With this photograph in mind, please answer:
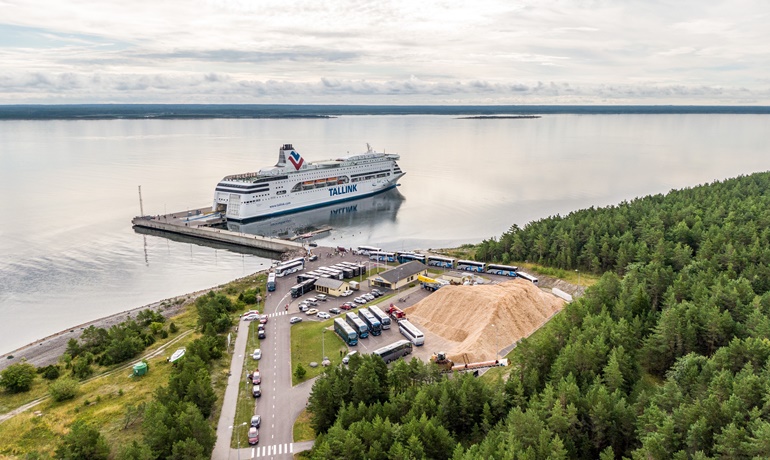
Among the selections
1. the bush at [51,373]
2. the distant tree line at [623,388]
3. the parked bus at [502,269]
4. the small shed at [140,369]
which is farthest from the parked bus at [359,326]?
the bush at [51,373]

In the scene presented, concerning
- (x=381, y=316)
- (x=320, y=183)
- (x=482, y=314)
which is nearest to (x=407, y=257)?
(x=381, y=316)

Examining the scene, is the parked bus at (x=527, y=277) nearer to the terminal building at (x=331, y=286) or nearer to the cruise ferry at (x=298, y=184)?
the terminal building at (x=331, y=286)

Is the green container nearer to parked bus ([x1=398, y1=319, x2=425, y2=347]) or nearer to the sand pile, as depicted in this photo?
parked bus ([x1=398, y1=319, x2=425, y2=347])

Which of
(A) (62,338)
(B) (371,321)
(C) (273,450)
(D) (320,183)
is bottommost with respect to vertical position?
(A) (62,338)

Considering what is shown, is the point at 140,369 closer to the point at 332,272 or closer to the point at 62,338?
the point at 62,338

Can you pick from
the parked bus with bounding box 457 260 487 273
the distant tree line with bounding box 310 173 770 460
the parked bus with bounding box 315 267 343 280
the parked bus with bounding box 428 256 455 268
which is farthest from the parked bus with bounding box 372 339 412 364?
the parked bus with bounding box 428 256 455 268

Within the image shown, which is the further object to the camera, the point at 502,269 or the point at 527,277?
the point at 502,269
